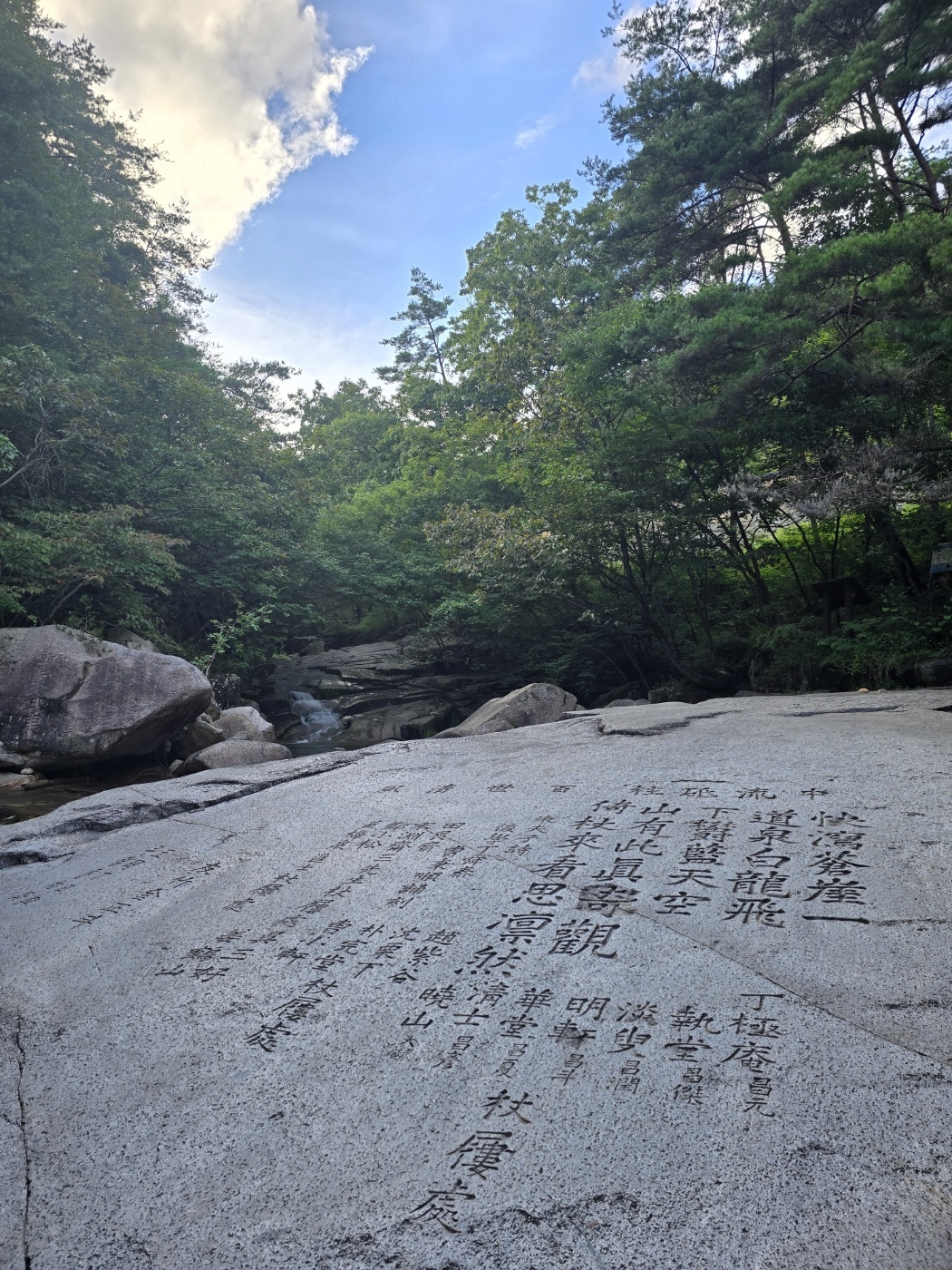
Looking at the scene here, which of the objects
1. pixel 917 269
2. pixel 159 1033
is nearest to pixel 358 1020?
pixel 159 1033

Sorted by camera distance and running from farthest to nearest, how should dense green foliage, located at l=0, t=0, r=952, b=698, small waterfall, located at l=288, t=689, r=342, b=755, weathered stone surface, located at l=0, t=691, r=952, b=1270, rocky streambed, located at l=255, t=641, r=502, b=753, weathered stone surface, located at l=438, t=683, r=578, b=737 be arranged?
rocky streambed, located at l=255, t=641, r=502, b=753
small waterfall, located at l=288, t=689, r=342, b=755
weathered stone surface, located at l=438, t=683, r=578, b=737
dense green foliage, located at l=0, t=0, r=952, b=698
weathered stone surface, located at l=0, t=691, r=952, b=1270

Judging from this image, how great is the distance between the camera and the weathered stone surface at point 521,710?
9.30m

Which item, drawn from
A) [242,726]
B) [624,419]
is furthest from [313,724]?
[624,419]

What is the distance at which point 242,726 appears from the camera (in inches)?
444

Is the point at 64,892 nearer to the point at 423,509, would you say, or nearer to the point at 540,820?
the point at 540,820

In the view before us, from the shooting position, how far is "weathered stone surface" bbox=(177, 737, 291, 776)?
9.13 m

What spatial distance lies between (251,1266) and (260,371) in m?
27.1

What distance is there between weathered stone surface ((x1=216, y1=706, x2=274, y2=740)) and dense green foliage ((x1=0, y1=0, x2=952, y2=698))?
2273 millimetres

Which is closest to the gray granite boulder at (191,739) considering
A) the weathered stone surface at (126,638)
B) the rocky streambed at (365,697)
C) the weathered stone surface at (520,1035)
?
the weathered stone surface at (126,638)

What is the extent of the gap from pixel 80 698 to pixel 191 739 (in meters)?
1.69

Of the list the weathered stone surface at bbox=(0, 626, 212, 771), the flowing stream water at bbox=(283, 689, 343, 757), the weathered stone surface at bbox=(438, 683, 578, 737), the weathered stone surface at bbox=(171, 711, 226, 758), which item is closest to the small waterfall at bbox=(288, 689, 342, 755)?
the flowing stream water at bbox=(283, 689, 343, 757)

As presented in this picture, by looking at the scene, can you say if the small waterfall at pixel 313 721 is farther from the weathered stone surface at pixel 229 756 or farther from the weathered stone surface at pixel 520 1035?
the weathered stone surface at pixel 520 1035

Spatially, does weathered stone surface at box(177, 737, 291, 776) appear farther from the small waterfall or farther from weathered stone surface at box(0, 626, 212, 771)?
the small waterfall

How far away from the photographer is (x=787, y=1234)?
160 cm
